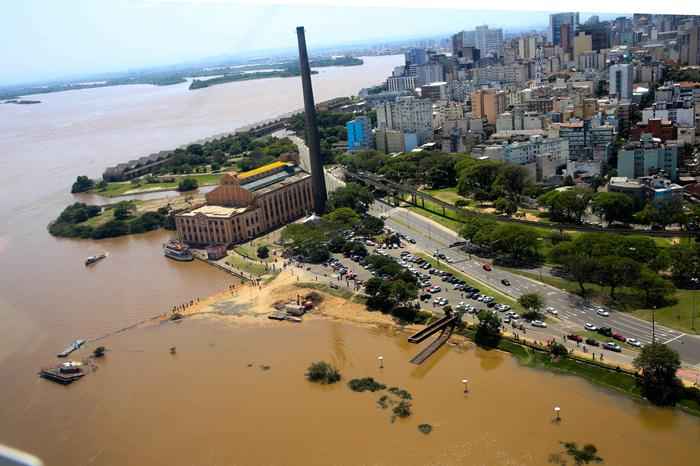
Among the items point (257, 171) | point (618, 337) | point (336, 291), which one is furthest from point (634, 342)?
point (257, 171)

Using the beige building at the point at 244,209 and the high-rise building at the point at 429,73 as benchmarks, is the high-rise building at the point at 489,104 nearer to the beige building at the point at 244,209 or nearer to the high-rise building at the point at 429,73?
the beige building at the point at 244,209

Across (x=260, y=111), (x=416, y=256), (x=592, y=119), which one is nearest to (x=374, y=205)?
(x=416, y=256)

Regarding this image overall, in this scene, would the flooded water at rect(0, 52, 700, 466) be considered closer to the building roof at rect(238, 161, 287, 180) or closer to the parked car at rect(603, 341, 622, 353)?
the parked car at rect(603, 341, 622, 353)

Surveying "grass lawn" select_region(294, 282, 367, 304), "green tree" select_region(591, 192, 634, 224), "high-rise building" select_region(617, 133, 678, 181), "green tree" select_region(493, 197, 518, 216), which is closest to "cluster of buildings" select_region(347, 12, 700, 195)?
"high-rise building" select_region(617, 133, 678, 181)

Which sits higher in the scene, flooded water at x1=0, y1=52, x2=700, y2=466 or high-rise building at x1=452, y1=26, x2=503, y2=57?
high-rise building at x1=452, y1=26, x2=503, y2=57

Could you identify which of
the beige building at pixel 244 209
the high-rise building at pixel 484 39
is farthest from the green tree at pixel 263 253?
the high-rise building at pixel 484 39

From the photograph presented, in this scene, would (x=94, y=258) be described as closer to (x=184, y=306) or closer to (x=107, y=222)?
(x=107, y=222)

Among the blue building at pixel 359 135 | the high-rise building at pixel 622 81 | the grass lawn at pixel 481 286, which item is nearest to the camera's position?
the grass lawn at pixel 481 286

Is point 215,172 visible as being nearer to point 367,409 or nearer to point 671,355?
point 367,409

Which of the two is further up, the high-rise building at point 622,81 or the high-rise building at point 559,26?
the high-rise building at point 559,26
